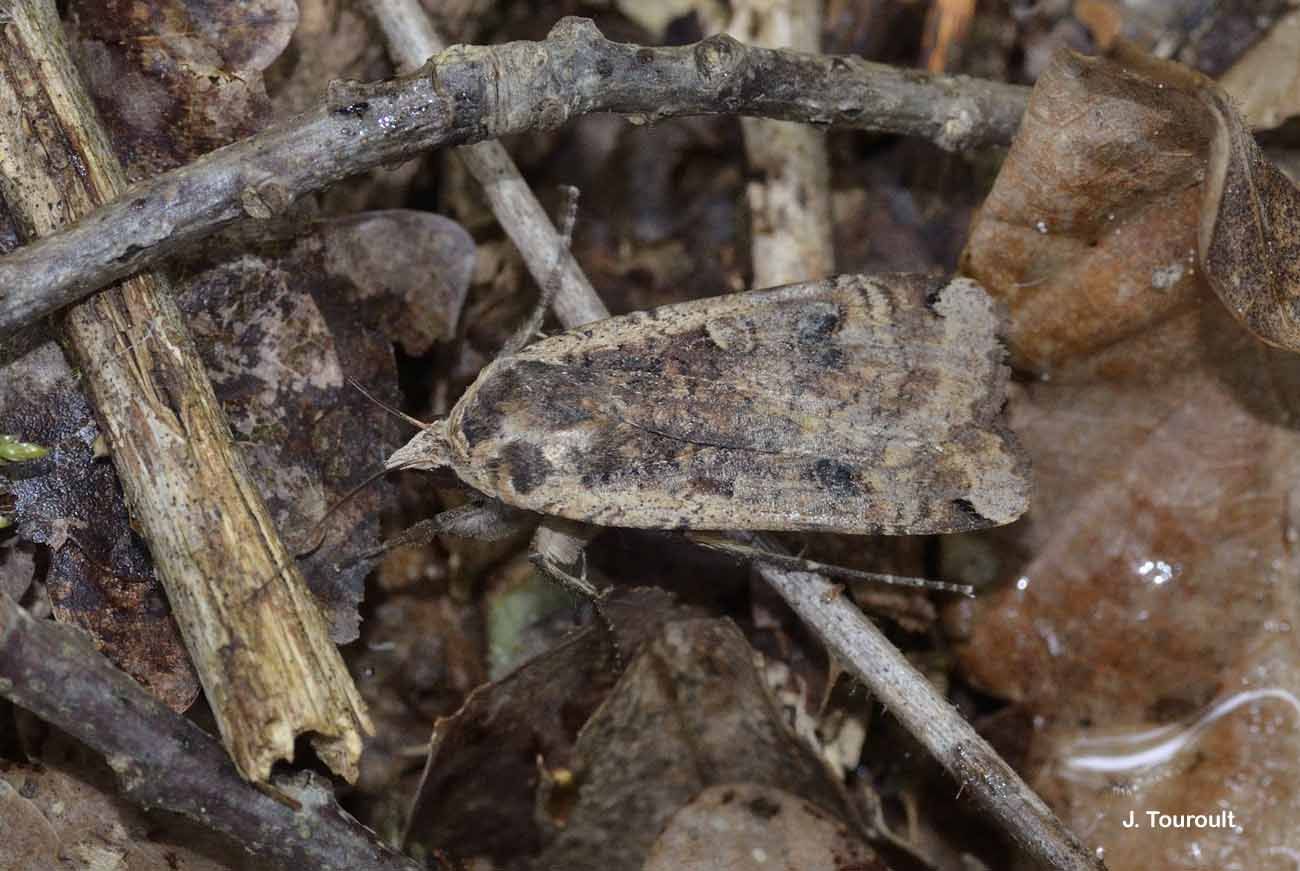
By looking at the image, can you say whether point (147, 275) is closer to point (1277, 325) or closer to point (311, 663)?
point (311, 663)

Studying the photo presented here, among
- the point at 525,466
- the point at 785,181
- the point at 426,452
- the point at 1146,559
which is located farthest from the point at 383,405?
the point at 1146,559

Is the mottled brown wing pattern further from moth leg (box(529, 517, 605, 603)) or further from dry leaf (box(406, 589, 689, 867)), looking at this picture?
dry leaf (box(406, 589, 689, 867))

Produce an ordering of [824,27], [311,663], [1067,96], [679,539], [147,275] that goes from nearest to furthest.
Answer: [311,663] → [147,275] → [1067,96] → [679,539] → [824,27]

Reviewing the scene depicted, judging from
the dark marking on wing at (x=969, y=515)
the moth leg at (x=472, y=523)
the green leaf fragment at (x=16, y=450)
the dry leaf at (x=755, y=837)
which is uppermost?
the green leaf fragment at (x=16, y=450)

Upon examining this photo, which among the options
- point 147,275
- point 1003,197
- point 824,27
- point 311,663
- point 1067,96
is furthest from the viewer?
point 824,27

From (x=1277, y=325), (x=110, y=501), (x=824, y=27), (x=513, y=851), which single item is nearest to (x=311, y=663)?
(x=110, y=501)

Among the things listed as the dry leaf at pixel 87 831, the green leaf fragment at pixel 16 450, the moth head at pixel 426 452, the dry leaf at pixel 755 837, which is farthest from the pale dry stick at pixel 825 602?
the green leaf fragment at pixel 16 450

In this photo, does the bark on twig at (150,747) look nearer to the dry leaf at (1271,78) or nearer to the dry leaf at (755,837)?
the dry leaf at (755,837)
